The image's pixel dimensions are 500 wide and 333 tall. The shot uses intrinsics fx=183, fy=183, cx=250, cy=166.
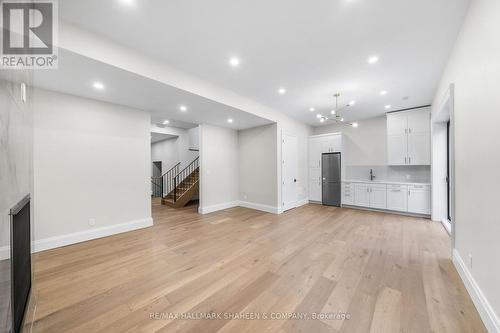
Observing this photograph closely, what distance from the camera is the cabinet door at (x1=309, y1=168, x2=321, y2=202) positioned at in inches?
258

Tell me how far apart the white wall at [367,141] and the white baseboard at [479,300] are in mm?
4180

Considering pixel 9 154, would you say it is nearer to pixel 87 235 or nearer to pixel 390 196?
pixel 87 235

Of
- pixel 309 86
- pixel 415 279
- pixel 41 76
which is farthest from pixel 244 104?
pixel 415 279

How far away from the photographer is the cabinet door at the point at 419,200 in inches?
187

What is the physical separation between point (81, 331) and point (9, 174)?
1.37 meters

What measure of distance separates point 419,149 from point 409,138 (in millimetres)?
378

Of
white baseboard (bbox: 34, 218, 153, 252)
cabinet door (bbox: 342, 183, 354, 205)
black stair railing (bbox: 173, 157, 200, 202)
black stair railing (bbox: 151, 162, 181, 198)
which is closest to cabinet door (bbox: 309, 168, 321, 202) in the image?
cabinet door (bbox: 342, 183, 354, 205)

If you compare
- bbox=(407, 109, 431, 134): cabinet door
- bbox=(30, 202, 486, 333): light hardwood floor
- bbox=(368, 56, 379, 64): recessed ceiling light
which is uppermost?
bbox=(368, 56, 379, 64): recessed ceiling light

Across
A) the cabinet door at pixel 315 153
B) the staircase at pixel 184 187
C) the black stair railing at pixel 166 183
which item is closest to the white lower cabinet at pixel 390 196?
the cabinet door at pixel 315 153

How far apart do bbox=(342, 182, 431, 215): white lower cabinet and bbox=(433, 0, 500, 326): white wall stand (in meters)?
2.99

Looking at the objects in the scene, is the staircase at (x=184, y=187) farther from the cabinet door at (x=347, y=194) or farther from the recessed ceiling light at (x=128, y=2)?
the recessed ceiling light at (x=128, y=2)

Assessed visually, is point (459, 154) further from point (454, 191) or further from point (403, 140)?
point (403, 140)

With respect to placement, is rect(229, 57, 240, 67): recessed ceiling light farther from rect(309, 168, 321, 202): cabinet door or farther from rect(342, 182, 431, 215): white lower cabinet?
rect(342, 182, 431, 215): white lower cabinet

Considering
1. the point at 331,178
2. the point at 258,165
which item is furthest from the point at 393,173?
the point at 258,165
